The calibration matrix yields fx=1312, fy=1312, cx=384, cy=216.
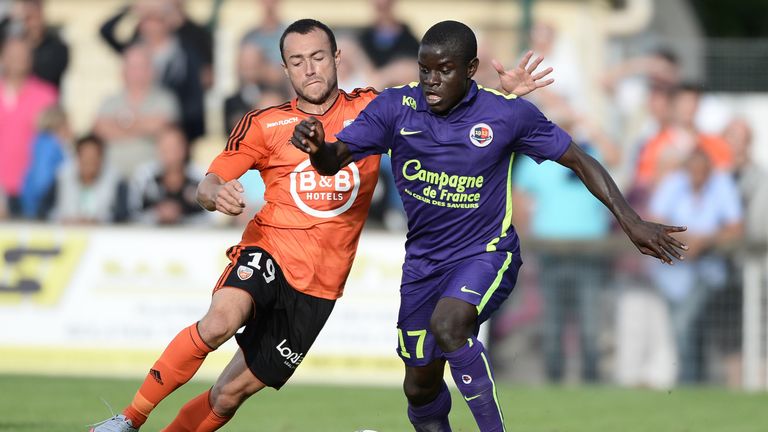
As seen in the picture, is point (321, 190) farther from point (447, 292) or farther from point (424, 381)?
point (424, 381)

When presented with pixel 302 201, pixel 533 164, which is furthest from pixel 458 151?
pixel 533 164

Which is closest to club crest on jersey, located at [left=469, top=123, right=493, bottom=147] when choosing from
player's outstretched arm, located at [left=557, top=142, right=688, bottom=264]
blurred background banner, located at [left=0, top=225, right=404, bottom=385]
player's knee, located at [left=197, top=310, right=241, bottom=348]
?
player's outstretched arm, located at [left=557, top=142, right=688, bottom=264]

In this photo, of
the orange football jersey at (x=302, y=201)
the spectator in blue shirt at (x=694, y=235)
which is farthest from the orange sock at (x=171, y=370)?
the spectator in blue shirt at (x=694, y=235)

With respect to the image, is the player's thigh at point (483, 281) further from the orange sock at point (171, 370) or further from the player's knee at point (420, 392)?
the orange sock at point (171, 370)

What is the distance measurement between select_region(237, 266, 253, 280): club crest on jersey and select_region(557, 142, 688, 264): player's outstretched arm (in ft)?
5.94

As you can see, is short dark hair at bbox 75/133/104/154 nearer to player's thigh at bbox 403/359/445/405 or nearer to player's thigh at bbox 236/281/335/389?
player's thigh at bbox 236/281/335/389

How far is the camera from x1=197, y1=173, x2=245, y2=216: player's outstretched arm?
21.9ft

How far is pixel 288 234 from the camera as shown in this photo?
752cm

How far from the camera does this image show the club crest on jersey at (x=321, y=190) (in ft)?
24.8

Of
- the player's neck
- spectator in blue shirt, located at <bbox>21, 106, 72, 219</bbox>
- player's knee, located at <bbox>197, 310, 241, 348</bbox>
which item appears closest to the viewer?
player's knee, located at <bbox>197, 310, 241, 348</bbox>

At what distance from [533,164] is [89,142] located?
489 centimetres

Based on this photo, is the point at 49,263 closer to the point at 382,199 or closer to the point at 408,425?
the point at 382,199

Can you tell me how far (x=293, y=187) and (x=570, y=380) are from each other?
22.5ft

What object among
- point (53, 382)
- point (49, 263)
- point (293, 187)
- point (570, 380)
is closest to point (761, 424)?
point (570, 380)
